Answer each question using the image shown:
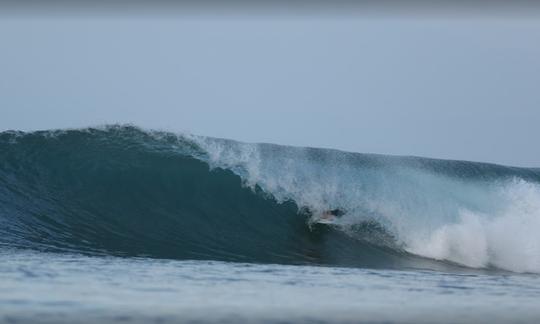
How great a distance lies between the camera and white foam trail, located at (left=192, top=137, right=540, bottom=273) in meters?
15.0

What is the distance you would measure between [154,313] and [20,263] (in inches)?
139

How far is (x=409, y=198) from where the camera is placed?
1877cm

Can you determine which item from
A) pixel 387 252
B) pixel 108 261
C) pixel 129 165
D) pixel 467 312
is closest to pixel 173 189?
pixel 129 165

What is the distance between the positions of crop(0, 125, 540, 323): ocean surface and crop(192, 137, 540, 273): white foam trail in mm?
55

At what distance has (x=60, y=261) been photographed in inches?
379

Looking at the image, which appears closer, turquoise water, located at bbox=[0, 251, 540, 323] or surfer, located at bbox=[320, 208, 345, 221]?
turquoise water, located at bbox=[0, 251, 540, 323]

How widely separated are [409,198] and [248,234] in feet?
19.2

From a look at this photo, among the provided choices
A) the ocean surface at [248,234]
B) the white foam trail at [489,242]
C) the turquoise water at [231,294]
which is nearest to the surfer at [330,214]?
the ocean surface at [248,234]

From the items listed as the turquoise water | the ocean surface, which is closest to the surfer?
the ocean surface

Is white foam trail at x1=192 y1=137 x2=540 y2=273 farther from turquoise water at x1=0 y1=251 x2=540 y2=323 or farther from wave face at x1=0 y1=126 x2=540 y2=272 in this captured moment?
turquoise water at x1=0 y1=251 x2=540 y2=323

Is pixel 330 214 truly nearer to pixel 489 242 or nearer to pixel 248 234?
pixel 248 234

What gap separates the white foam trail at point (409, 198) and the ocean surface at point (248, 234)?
0.18 ft

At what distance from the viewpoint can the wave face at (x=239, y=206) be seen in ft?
42.0

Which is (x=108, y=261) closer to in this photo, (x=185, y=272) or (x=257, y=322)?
(x=185, y=272)
